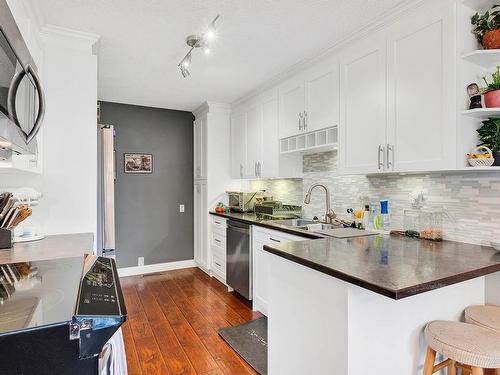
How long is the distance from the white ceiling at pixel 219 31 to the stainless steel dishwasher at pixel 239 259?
1709 millimetres

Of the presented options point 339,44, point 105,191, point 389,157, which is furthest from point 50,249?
point 339,44

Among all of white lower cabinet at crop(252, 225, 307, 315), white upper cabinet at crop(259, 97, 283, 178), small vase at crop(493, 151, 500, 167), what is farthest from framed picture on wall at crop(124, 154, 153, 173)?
small vase at crop(493, 151, 500, 167)

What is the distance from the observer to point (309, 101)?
2.79 meters

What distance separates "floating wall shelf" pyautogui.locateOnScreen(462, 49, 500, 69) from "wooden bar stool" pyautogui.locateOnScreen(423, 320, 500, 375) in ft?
4.68

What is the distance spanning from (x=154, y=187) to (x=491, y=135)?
4.02 metres

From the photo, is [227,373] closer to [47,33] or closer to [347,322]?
[347,322]

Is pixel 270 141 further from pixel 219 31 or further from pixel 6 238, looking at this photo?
pixel 6 238

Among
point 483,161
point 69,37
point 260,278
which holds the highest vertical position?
point 69,37

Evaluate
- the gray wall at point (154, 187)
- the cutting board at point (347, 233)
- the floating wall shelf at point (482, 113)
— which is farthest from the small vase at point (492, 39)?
the gray wall at point (154, 187)

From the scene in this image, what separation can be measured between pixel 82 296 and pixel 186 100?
147 inches

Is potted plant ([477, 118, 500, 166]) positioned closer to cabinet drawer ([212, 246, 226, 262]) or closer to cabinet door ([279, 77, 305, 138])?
cabinet door ([279, 77, 305, 138])

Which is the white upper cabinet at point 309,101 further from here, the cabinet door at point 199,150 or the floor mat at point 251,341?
the floor mat at point 251,341

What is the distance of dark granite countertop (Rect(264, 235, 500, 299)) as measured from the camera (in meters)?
1.16

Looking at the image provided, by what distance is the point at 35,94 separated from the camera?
1.16 m
